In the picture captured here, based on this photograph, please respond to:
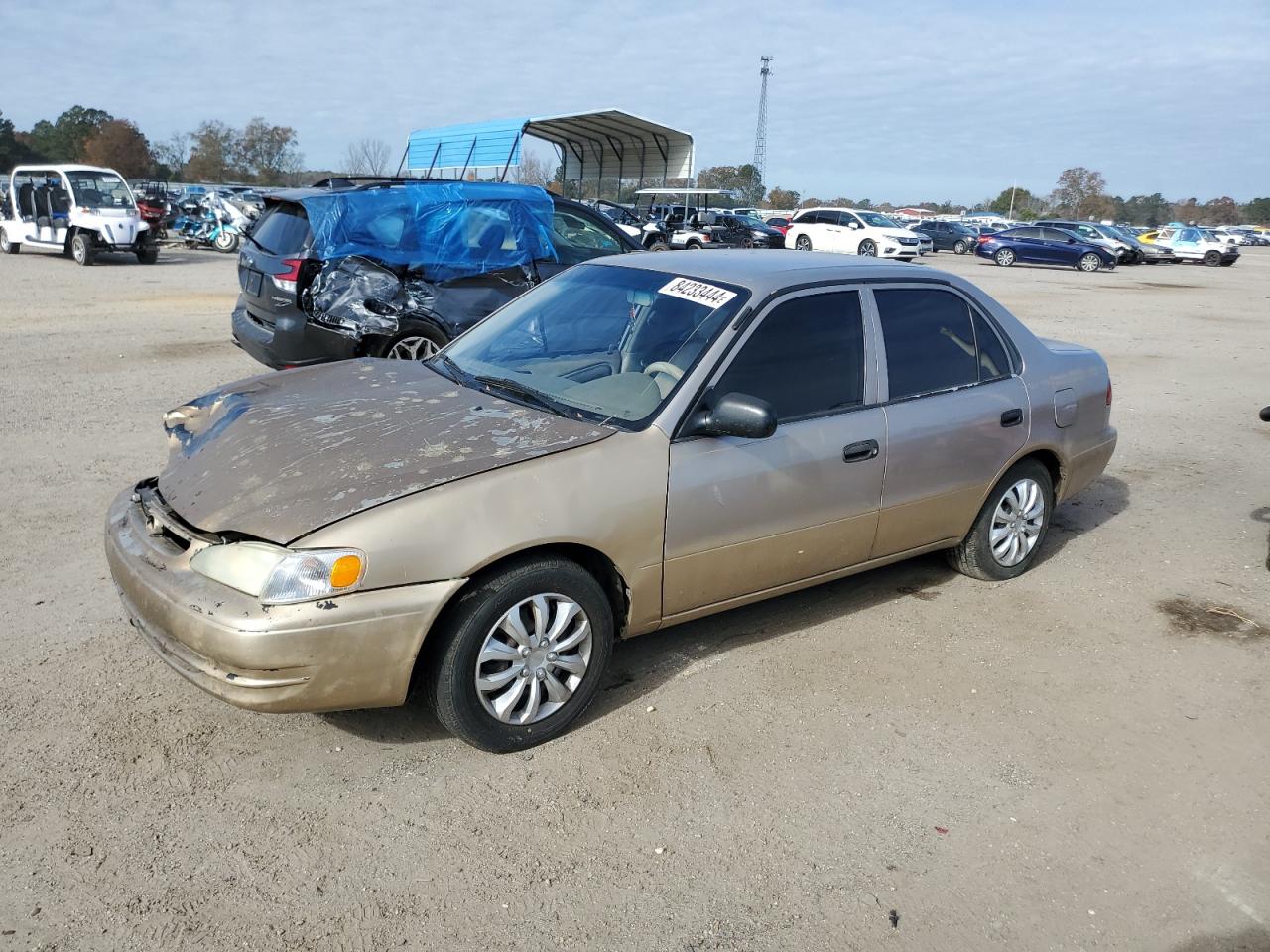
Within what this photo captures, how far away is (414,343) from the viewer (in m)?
7.91

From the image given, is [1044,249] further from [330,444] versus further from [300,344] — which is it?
[330,444]

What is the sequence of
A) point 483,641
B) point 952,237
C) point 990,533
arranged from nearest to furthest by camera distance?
point 483,641
point 990,533
point 952,237

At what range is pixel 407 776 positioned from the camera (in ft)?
10.7

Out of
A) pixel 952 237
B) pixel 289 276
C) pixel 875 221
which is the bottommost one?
pixel 289 276

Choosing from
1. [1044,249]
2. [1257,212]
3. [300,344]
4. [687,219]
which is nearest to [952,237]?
[1044,249]

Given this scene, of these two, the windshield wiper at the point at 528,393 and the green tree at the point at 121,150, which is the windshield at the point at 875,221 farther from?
the green tree at the point at 121,150

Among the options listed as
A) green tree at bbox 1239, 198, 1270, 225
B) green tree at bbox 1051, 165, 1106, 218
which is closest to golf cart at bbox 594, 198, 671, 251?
green tree at bbox 1051, 165, 1106, 218

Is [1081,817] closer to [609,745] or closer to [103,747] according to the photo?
[609,745]

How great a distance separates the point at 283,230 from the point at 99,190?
16.3m

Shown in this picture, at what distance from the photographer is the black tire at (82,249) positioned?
21.1 metres

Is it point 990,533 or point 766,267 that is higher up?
point 766,267

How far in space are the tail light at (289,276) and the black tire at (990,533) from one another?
552 centimetres

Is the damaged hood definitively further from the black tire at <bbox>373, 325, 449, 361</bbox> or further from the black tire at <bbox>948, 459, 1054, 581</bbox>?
the black tire at <bbox>373, 325, 449, 361</bbox>

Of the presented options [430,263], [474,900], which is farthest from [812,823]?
[430,263]
